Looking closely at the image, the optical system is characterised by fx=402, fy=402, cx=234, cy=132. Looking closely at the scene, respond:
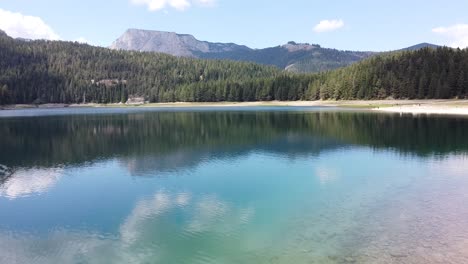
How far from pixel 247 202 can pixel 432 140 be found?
32.0 m

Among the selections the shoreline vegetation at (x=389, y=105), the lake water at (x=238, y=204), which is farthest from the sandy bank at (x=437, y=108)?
the lake water at (x=238, y=204)

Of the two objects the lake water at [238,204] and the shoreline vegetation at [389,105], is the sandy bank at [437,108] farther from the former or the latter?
the lake water at [238,204]

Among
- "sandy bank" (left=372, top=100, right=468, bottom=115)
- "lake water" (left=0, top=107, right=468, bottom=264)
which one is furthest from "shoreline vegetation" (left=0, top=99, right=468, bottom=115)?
"lake water" (left=0, top=107, right=468, bottom=264)

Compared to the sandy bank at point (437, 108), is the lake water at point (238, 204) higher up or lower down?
lower down

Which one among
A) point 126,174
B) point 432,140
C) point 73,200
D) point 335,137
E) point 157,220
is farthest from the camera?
point 335,137

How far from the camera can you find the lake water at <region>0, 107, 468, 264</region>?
15.3m

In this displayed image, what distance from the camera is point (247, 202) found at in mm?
22156

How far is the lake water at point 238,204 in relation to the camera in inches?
604

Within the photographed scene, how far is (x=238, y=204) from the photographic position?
21750 mm

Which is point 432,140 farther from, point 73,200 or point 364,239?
point 73,200

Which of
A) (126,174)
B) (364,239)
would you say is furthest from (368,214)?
(126,174)

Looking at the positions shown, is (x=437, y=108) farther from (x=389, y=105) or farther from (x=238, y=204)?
(x=238, y=204)

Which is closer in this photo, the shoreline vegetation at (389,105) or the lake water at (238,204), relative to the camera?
the lake water at (238,204)

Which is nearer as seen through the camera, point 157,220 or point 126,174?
point 157,220
